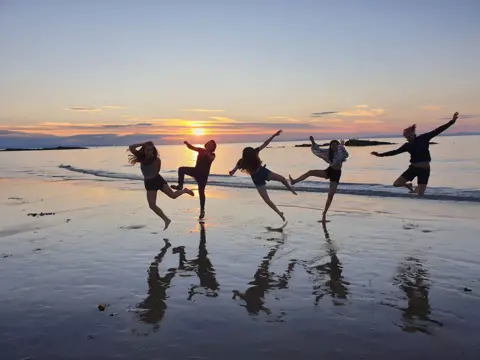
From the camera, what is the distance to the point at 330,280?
7.34 metres

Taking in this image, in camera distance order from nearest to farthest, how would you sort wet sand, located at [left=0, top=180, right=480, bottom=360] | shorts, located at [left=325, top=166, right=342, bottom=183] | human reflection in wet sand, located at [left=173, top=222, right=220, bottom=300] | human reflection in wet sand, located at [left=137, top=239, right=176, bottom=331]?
wet sand, located at [left=0, top=180, right=480, bottom=360]
human reflection in wet sand, located at [left=137, top=239, right=176, bottom=331]
human reflection in wet sand, located at [left=173, top=222, right=220, bottom=300]
shorts, located at [left=325, top=166, right=342, bottom=183]

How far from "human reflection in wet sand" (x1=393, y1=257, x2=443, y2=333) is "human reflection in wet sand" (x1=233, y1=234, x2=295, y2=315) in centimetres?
181

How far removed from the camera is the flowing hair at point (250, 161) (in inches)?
511

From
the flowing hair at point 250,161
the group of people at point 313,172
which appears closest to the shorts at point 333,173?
the group of people at point 313,172

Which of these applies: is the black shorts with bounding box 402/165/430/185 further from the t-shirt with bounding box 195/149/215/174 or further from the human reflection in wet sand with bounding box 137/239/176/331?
the human reflection in wet sand with bounding box 137/239/176/331

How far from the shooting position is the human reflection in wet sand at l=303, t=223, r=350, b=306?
6617mm

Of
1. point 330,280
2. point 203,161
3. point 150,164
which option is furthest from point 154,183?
point 330,280

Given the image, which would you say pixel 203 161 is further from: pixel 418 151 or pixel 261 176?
pixel 418 151

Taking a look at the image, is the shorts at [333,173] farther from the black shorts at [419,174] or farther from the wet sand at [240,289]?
the black shorts at [419,174]

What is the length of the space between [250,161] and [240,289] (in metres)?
6.47

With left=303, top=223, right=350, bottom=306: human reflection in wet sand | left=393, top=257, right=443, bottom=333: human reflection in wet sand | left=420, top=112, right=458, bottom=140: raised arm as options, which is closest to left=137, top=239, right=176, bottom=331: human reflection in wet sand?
left=303, top=223, right=350, bottom=306: human reflection in wet sand

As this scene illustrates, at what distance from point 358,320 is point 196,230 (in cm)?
705

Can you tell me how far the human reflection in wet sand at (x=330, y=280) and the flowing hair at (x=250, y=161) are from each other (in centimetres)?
445

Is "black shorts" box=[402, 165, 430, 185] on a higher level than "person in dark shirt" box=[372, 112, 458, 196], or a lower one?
lower
